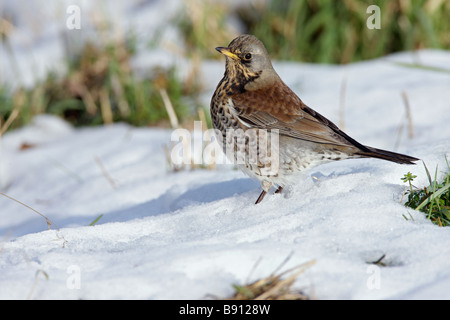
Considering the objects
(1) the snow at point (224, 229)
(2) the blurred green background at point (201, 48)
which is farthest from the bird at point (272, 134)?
(2) the blurred green background at point (201, 48)

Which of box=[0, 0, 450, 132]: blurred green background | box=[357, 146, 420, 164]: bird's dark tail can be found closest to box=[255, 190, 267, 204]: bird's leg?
box=[357, 146, 420, 164]: bird's dark tail

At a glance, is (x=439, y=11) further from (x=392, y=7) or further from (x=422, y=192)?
(x=422, y=192)

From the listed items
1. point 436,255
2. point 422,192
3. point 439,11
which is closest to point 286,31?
point 439,11

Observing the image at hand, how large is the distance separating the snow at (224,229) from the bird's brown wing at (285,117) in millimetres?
279

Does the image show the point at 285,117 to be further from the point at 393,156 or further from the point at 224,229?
the point at 224,229

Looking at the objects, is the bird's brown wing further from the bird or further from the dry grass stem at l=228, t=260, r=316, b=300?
the dry grass stem at l=228, t=260, r=316, b=300

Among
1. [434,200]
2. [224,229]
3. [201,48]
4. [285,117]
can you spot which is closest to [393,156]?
[434,200]

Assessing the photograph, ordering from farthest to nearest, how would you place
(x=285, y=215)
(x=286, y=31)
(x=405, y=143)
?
(x=286, y=31)
(x=405, y=143)
(x=285, y=215)

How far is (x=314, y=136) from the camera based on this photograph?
3871mm

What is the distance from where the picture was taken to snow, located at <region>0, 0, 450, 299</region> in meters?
2.66

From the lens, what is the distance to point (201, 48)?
314 inches

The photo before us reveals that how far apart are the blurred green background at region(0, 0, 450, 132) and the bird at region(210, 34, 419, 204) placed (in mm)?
2495

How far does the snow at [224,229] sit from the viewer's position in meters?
2.66

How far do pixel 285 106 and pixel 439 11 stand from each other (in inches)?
178
